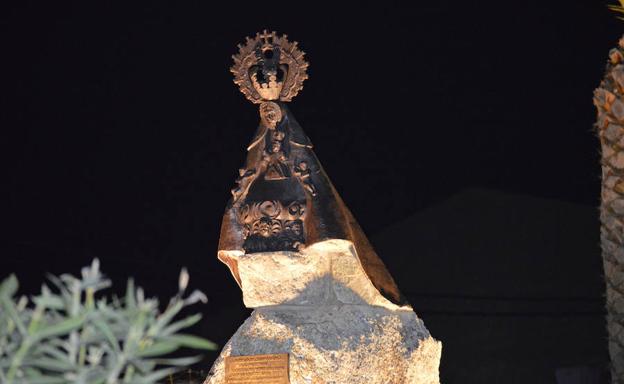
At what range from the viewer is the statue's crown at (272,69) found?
6180mm

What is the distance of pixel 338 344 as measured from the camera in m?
5.72

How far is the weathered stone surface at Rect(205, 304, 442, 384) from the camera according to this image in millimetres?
5688

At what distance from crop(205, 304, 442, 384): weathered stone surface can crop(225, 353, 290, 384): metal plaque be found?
0.17 feet

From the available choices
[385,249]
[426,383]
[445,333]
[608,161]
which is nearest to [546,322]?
[445,333]

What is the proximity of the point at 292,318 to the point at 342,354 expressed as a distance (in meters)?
0.33

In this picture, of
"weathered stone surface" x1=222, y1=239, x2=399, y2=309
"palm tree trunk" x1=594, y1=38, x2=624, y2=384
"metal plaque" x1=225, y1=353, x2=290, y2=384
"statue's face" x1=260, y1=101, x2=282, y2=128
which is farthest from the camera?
"palm tree trunk" x1=594, y1=38, x2=624, y2=384

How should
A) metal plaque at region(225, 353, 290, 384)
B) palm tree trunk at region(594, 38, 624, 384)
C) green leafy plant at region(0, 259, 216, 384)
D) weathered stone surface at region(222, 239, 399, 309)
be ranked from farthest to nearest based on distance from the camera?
palm tree trunk at region(594, 38, 624, 384)
weathered stone surface at region(222, 239, 399, 309)
metal plaque at region(225, 353, 290, 384)
green leafy plant at region(0, 259, 216, 384)

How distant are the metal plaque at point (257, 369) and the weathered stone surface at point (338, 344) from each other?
50 millimetres

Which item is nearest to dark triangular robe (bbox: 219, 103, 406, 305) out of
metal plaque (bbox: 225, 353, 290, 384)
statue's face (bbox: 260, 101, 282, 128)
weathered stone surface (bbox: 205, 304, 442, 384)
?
statue's face (bbox: 260, 101, 282, 128)

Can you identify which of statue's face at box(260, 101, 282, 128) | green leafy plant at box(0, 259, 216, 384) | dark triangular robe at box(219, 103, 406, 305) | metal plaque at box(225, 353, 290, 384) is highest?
statue's face at box(260, 101, 282, 128)

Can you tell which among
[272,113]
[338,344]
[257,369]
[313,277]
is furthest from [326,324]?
[272,113]

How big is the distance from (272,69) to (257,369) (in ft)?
5.17

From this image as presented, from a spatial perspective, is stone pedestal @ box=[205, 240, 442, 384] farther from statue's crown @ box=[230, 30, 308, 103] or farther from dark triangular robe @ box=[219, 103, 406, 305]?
statue's crown @ box=[230, 30, 308, 103]

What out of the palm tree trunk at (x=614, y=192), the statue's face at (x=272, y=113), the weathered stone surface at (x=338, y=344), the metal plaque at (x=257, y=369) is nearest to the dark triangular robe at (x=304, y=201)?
the statue's face at (x=272, y=113)
